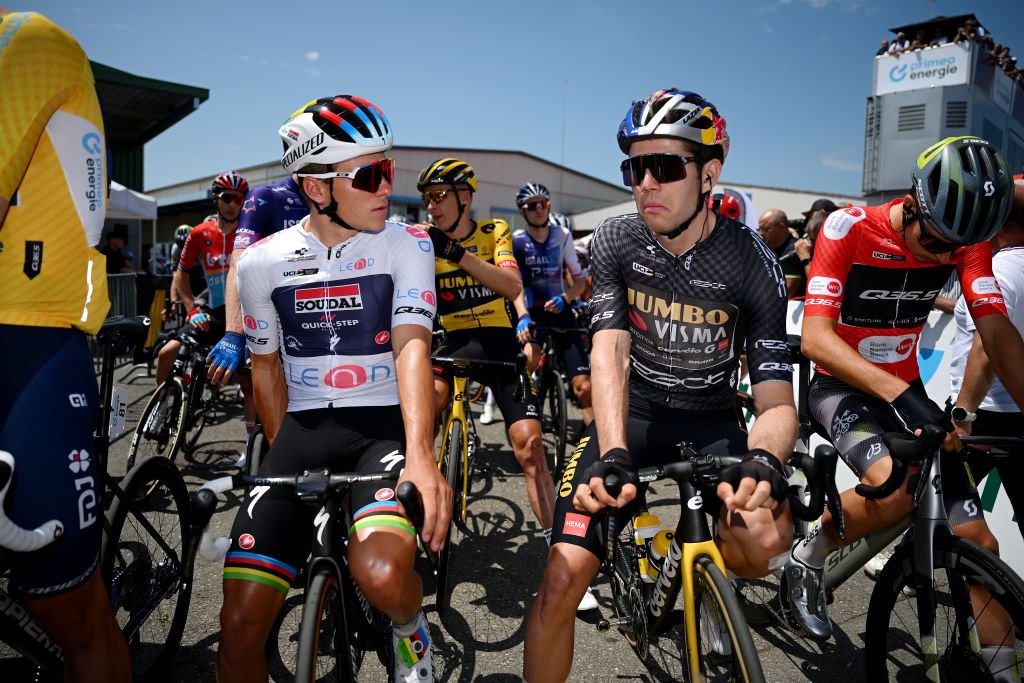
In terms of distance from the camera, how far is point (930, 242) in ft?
9.71

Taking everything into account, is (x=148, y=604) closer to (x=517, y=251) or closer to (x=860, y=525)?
(x=860, y=525)

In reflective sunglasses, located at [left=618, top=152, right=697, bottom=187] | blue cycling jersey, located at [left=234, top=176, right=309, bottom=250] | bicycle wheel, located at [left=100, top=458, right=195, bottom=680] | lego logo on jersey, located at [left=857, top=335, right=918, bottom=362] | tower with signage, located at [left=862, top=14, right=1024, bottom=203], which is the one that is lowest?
bicycle wheel, located at [left=100, top=458, right=195, bottom=680]

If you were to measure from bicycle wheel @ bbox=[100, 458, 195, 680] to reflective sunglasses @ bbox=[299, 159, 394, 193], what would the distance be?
→ 5.49 feet

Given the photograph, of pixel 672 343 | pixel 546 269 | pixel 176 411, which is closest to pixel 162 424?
pixel 176 411

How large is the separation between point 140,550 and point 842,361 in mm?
3698

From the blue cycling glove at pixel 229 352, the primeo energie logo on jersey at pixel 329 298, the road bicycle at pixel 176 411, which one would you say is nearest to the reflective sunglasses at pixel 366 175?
the primeo energie logo on jersey at pixel 329 298

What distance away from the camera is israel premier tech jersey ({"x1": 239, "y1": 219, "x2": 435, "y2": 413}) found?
8.58ft

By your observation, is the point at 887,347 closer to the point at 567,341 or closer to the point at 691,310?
the point at 691,310

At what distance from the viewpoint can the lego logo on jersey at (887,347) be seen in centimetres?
336

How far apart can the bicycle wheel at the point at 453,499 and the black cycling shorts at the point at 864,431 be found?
221cm

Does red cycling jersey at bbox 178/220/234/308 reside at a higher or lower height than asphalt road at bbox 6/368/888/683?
higher

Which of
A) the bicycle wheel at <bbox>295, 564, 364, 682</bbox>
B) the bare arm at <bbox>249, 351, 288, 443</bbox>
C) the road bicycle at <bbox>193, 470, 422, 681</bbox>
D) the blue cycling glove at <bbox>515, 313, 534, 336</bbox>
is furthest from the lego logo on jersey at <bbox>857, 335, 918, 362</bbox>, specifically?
the bare arm at <bbox>249, 351, 288, 443</bbox>

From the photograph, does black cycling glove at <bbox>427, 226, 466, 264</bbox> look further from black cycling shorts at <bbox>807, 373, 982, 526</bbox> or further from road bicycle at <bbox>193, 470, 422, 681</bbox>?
black cycling shorts at <bbox>807, 373, 982, 526</bbox>

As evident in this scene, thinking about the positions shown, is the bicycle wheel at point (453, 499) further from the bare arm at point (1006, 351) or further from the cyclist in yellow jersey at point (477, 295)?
the bare arm at point (1006, 351)
